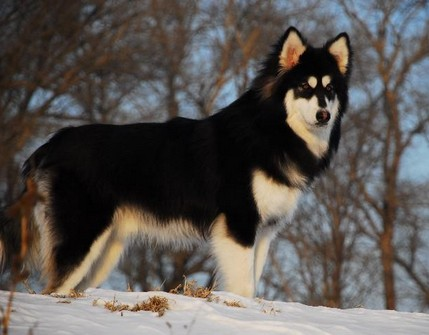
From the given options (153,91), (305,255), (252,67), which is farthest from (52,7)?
(305,255)

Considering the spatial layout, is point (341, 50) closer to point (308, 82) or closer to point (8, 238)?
point (308, 82)

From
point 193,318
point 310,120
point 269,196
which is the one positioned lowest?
point 193,318

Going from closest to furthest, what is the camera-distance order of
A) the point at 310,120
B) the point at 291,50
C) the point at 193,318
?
1. the point at 193,318
2. the point at 310,120
3. the point at 291,50

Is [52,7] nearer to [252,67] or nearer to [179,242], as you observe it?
[252,67]

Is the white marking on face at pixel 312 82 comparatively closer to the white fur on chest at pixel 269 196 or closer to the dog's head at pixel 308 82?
the dog's head at pixel 308 82

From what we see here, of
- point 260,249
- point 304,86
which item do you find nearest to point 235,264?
point 260,249

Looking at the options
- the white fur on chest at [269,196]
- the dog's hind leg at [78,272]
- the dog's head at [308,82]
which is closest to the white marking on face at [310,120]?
the dog's head at [308,82]

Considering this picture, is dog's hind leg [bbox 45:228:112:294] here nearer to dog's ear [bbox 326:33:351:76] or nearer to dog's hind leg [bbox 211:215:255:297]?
dog's hind leg [bbox 211:215:255:297]

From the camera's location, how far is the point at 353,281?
22953 millimetres

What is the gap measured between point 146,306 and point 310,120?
2901 millimetres

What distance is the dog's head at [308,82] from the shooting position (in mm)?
7417

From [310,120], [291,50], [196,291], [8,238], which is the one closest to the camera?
[196,291]

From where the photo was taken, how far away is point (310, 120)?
7391 mm

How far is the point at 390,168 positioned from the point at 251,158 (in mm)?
16208
